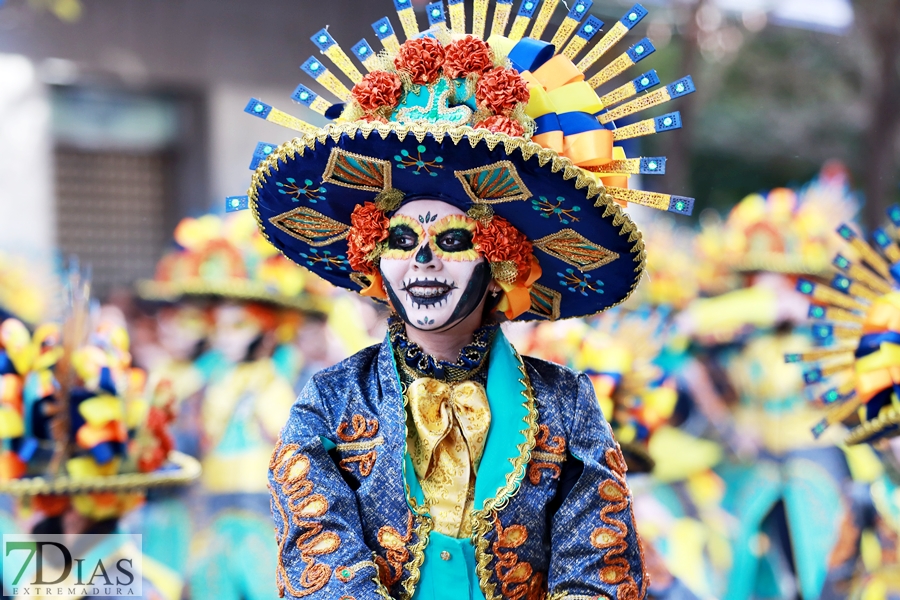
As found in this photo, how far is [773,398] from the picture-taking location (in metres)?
6.58

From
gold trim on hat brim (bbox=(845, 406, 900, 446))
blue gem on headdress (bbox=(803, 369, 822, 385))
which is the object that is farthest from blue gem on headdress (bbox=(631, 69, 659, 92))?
blue gem on headdress (bbox=(803, 369, 822, 385))

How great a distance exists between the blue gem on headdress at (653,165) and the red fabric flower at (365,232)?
0.56m

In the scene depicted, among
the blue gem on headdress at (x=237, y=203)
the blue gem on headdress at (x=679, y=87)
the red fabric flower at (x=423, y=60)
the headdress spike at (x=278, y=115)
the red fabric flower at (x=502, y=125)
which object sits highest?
the red fabric flower at (x=423, y=60)

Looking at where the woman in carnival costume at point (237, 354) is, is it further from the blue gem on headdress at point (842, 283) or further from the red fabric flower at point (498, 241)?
the red fabric flower at point (498, 241)

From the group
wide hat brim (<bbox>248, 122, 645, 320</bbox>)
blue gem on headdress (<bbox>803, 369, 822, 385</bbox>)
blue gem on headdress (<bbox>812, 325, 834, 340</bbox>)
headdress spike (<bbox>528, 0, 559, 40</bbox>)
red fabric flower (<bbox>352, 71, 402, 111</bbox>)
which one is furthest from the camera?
blue gem on headdress (<bbox>812, 325, 834, 340</bbox>)

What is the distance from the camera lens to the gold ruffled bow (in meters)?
2.33

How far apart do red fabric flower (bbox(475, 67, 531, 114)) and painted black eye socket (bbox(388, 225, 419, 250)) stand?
0.31m

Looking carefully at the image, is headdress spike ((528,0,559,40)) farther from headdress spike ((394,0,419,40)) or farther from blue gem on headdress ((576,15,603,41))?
headdress spike ((394,0,419,40))

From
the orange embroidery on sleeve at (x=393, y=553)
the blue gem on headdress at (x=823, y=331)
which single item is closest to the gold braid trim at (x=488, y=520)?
the orange embroidery on sleeve at (x=393, y=553)

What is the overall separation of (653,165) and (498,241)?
0.36 meters

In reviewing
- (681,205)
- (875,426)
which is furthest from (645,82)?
Answer: (875,426)

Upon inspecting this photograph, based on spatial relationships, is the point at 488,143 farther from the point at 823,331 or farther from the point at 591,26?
the point at 823,331

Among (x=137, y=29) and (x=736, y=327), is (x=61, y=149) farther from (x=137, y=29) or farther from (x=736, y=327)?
(x=736, y=327)

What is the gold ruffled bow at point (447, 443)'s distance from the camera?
2334 millimetres
